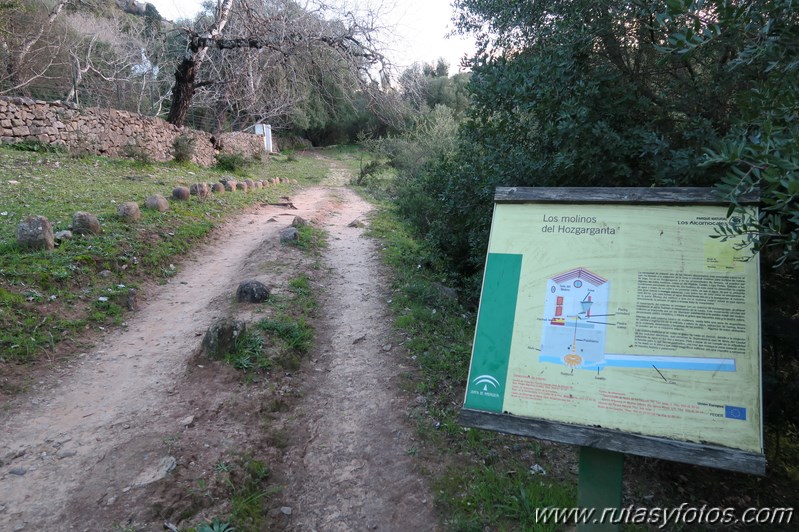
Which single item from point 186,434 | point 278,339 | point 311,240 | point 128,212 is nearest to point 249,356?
point 278,339

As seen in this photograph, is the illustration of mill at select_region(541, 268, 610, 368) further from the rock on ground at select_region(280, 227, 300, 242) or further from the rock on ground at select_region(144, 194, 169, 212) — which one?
the rock on ground at select_region(144, 194, 169, 212)

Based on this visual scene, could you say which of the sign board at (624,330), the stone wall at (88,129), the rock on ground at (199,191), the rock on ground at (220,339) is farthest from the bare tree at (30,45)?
the sign board at (624,330)

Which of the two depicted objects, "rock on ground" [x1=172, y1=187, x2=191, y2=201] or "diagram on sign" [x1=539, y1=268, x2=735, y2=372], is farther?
"rock on ground" [x1=172, y1=187, x2=191, y2=201]

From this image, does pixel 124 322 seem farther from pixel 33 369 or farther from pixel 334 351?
pixel 334 351

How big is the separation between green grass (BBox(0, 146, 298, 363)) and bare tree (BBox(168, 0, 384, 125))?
377 centimetres

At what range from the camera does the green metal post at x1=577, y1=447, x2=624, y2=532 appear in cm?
247

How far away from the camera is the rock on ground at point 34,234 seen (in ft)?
20.2

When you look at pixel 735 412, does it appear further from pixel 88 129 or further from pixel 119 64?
pixel 119 64

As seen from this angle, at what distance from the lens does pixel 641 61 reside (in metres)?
4.62

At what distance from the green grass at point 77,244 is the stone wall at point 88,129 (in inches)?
26.3

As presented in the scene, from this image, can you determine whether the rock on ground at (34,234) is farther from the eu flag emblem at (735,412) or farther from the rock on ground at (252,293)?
the eu flag emblem at (735,412)

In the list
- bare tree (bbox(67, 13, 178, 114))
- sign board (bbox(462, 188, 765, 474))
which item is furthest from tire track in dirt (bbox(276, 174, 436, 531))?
bare tree (bbox(67, 13, 178, 114))

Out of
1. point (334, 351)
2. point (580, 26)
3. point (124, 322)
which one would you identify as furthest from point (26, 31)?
point (580, 26)

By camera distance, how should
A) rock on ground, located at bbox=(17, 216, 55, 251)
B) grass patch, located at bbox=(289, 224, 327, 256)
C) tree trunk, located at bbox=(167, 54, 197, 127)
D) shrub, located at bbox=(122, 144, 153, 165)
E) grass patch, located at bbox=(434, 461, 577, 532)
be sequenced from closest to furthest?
grass patch, located at bbox=(434, 461, 577, 532)
rock on ground, located at bbox=(17, 216, 55, 251)
grass patch, located at bbox=(289, 224, 327, 256)
shrub, located at bbox=(122, 144, 153, 165)
tree trunk, located at bbox=(167, 54, 197, 127)
